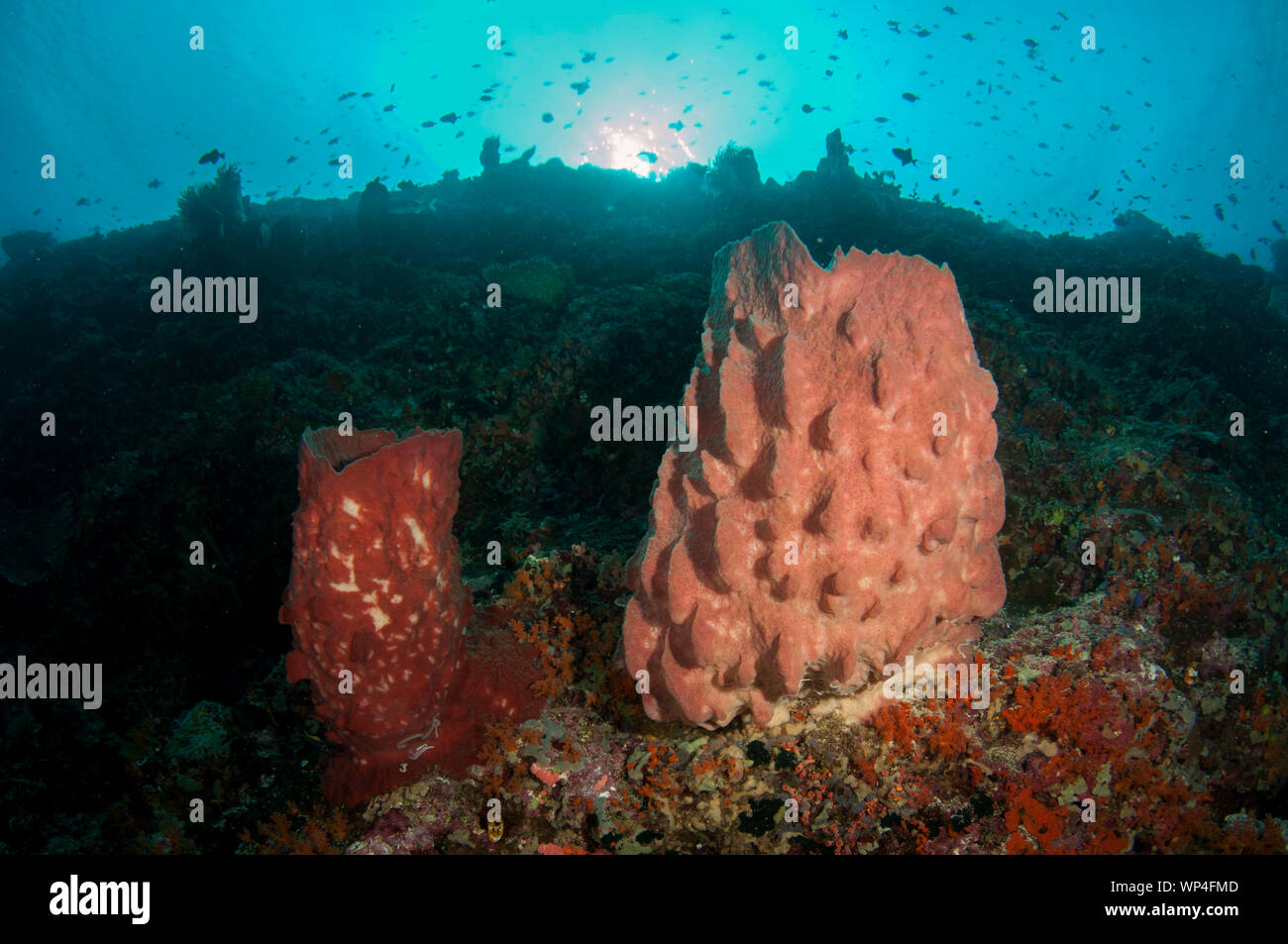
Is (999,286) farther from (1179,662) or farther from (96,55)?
(96,55)

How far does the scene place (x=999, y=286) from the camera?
11719 mm

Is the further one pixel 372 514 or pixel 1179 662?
pixel 1179 662

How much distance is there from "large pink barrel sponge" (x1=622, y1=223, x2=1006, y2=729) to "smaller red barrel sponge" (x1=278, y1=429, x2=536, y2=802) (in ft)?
3.93

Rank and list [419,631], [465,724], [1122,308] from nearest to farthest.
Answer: [419,631]
[465,724]
[1122,308]

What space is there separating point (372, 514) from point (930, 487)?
3059 mm

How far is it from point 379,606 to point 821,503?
252cm

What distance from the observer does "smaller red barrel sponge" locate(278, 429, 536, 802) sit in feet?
9.73

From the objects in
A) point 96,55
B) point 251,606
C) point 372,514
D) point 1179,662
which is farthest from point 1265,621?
point 96,55

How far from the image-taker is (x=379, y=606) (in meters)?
3.10

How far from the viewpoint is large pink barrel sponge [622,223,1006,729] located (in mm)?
2889

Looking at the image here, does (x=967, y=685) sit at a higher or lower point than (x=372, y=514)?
lower

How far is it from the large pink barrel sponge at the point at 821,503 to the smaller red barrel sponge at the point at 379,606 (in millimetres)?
1197

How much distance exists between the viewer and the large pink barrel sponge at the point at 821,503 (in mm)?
2889

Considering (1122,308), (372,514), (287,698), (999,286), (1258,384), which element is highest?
(999,286)
